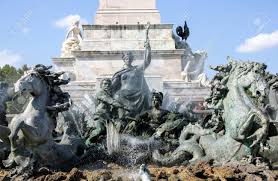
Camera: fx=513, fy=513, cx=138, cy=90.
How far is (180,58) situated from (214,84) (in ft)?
40.8

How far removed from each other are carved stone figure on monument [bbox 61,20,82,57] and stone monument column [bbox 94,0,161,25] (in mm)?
3190

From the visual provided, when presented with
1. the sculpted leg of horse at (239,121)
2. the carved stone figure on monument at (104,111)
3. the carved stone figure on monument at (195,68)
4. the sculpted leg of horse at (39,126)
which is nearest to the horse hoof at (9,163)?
the sculpted leg of horse at (39,126)

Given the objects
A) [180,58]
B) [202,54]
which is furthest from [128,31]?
[202,54]

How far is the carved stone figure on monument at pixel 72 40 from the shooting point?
2508cm

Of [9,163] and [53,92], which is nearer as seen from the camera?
[9,163]

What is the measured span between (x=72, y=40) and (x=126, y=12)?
5.08 meters

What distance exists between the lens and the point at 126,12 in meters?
21.8

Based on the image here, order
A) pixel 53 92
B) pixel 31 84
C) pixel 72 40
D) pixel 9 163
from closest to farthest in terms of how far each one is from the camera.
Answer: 1. pixel 9 163
2. pixel 31 84
3. pixel 53 92
4. pixel 72 40

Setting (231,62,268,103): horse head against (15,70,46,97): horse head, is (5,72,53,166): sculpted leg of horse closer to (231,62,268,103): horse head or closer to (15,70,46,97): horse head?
(15,70,46,97): horse head

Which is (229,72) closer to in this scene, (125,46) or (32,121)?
(32,121)

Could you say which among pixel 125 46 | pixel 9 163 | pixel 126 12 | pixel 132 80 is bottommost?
pixel 9 163

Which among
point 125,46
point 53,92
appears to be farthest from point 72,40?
point 53,92

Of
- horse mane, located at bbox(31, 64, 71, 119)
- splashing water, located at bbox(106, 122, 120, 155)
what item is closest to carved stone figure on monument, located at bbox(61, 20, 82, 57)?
splashing water, located at bbox(106, 122, 120, 155)

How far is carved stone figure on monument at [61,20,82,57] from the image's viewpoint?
82.3 feet
